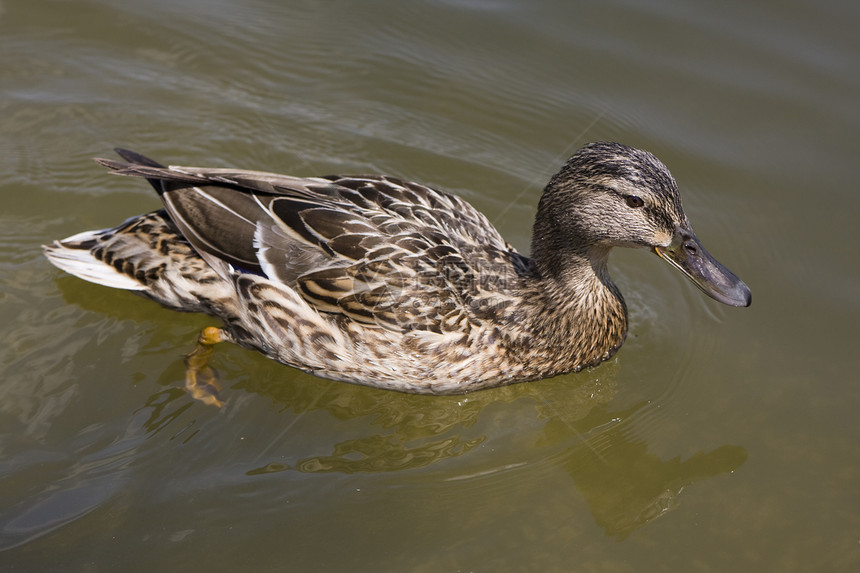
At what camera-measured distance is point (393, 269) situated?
19.7ft

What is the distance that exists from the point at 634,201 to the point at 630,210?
67mm

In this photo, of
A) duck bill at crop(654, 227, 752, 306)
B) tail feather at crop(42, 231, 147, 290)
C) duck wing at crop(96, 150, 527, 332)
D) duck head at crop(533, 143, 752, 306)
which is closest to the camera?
duck head at crop(533, 143, 752, 306)

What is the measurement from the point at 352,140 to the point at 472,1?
2.37 m

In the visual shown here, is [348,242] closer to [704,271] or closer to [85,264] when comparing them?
[85,264]

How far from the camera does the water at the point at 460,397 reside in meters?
5.50

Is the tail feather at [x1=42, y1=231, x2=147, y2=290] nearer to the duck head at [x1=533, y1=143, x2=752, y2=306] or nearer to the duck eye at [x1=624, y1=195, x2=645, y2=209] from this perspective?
the duck head at [x1=533, y1=143, x2=752, y2=306]

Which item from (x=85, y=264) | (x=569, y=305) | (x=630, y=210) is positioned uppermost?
(x=630, y=210)

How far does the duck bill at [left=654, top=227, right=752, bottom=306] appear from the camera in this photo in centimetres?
579

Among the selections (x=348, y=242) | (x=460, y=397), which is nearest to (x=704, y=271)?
(x=460, y=397)

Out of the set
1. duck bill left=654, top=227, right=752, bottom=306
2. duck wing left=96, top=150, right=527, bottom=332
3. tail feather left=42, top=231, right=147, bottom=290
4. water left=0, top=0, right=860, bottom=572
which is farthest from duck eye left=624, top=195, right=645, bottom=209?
tail feather left=42, top=231, right=147, bottom=290

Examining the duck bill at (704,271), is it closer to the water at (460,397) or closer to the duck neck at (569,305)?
the duck neck at (569,305)

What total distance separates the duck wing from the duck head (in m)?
0.72

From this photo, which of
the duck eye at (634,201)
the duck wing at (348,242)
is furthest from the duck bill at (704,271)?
the duck wing at (348,242)

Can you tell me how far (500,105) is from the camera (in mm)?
8789
